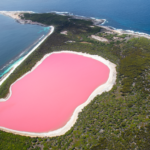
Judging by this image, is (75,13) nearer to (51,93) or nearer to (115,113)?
(51,93)

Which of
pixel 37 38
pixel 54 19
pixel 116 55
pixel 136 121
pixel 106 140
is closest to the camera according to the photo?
pixel 106 140

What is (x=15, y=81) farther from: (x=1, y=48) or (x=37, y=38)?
(x=37, y=38)

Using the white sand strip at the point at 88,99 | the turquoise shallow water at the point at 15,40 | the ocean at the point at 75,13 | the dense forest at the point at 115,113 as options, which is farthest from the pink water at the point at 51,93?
the ocean at the point at 75,13

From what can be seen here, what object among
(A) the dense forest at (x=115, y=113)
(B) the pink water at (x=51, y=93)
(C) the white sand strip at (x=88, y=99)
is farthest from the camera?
(B) the pink water at (x=51, y=93)

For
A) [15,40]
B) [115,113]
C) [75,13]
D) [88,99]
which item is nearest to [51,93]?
[88,99]

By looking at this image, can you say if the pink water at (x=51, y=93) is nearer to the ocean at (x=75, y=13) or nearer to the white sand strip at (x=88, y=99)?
the white sand strip at (x=88, y=99)

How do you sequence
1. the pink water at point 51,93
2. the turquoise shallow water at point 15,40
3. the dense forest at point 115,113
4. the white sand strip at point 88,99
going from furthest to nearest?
the turquoise shallow water at point 15,40, the pink water at point 51,93, the white sand strip at point 88,99, the dense forest at point 115,113

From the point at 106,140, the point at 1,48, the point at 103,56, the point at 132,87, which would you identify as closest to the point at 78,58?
the point at 103,56
